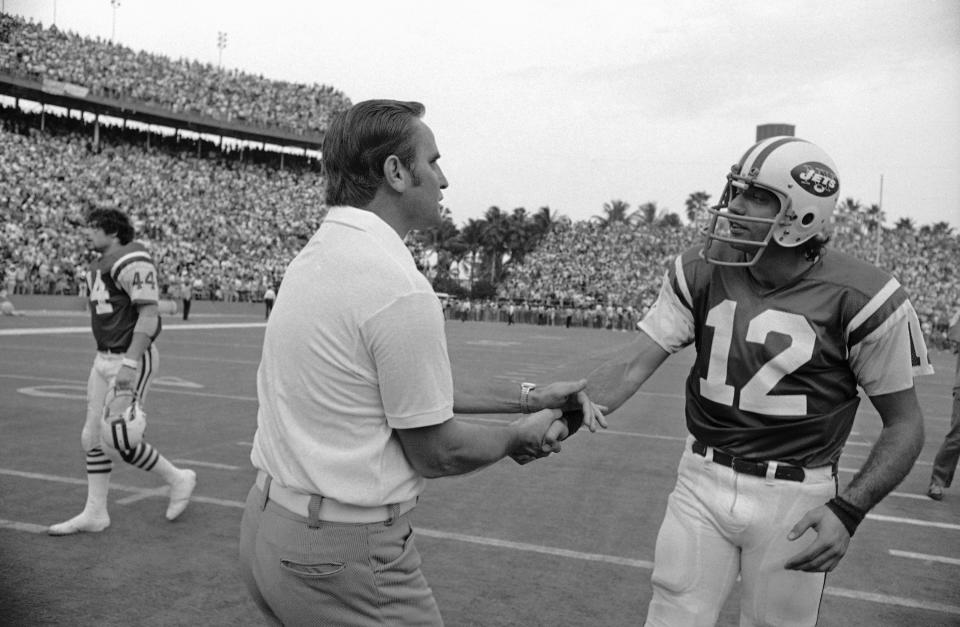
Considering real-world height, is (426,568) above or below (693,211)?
below

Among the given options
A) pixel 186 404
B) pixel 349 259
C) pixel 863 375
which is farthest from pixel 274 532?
pixel 186 404

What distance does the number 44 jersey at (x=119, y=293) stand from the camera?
16.3 ft

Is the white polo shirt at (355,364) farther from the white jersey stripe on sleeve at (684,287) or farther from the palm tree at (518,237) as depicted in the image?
the palm tree at (518,237)

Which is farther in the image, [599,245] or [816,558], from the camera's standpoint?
[599,245]

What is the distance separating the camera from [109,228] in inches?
197

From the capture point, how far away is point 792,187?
8.15 ft

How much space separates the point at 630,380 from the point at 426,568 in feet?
6.78

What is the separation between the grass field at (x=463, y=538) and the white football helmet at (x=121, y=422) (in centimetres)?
54

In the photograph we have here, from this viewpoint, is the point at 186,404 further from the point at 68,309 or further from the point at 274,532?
the point at 68,309

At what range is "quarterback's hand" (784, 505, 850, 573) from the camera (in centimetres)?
220

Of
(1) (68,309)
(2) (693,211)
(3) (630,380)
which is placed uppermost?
(2) (693,211)

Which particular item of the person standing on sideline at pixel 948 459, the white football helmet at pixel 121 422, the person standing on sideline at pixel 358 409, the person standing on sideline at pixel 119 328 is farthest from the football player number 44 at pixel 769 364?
the person standing on sideline at pixel 948 459

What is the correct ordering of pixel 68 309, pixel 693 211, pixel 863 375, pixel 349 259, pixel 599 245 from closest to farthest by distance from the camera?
pixel 349 259 → pixel 863 375 → pixel 68 309 → pixel 599 245 → pixel 693 211

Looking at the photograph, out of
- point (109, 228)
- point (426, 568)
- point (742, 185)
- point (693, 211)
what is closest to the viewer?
point (742, 185)
